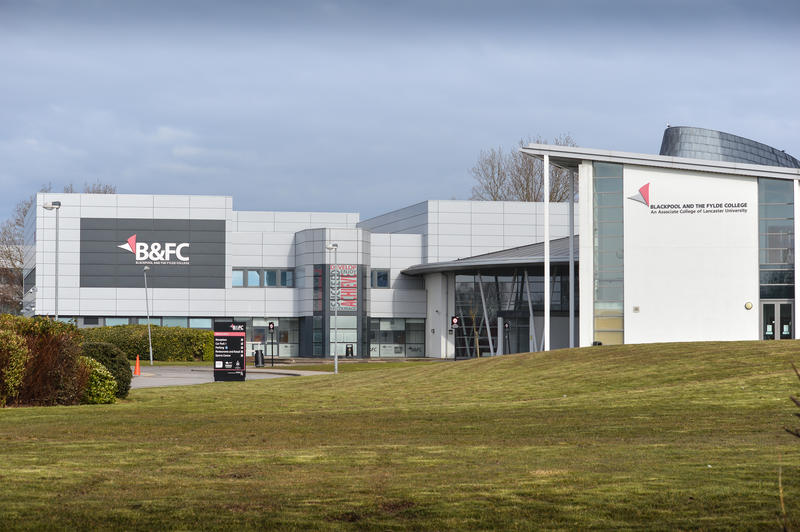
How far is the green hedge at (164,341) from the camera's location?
5944 cm

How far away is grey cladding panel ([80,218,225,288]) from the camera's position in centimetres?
6600

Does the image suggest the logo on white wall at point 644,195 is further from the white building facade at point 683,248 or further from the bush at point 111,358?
the bush at point 111,358

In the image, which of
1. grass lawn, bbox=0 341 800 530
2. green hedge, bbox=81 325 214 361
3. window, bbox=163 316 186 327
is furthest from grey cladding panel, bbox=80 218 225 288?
grass lawn, bbox=0 341 800 530

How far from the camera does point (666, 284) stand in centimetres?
4103

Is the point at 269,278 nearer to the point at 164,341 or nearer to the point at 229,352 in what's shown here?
the point at 164,341

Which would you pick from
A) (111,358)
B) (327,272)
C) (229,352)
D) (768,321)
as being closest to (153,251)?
(327,272)

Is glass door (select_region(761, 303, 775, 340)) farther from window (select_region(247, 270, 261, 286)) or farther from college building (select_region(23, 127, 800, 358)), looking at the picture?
window (select_region(247, 270, 261, 286))

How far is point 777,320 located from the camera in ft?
132

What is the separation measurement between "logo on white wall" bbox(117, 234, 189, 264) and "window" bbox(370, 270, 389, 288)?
13890 mm

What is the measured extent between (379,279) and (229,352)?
3657 cm

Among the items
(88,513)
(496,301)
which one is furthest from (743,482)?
(496,301)

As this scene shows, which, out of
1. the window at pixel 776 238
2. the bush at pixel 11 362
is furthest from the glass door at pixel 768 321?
the bush at pixel 11 362

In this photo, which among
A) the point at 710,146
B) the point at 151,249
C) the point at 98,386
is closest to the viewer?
the point at 98,386

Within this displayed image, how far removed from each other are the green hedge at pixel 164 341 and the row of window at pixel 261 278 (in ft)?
20.6
